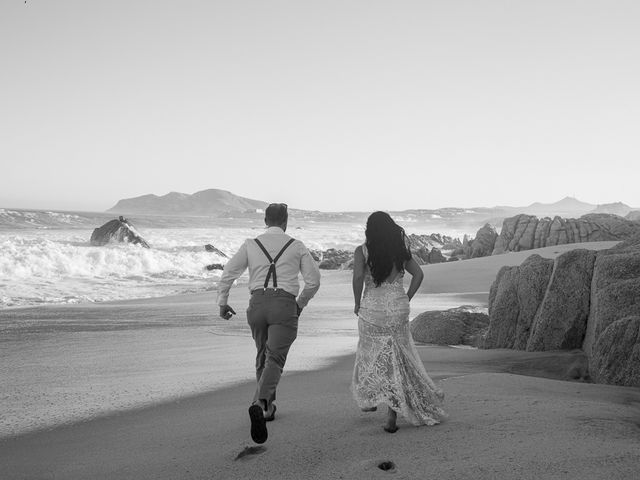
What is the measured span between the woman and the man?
54 cm

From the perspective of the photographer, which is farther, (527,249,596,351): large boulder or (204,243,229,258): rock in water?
(204,243,229,258): rock in water

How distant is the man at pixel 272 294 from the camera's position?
5.36 m

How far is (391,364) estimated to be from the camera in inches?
199

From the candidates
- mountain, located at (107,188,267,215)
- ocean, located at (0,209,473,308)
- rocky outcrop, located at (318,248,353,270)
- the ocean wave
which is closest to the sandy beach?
ocean, located at (0,209,473,308)

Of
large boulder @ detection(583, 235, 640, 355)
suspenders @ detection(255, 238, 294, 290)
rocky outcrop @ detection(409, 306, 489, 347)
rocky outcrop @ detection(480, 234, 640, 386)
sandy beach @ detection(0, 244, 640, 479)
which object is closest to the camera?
sandy beach @ detection(0, 244, 640, 479)

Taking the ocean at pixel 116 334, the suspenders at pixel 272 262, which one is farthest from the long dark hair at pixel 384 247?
the ocean at pixel 116 334

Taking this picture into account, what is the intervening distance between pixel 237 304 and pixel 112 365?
7231 millimetres

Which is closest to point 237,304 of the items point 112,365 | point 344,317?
point 344,317

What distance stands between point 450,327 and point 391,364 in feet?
19.7

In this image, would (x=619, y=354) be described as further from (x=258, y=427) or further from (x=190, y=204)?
(x=190, y=204)

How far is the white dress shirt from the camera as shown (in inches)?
217

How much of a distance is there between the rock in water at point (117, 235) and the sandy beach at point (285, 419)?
22.4 metres

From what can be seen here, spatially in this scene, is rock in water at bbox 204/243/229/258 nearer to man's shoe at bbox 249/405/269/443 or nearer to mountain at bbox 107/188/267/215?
man's shoe at bbox 249/405/269/443

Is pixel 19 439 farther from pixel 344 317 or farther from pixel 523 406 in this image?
pixel 344 317
